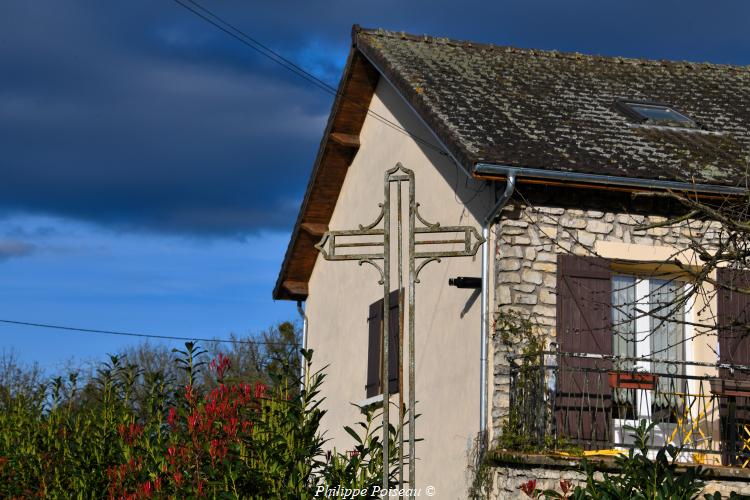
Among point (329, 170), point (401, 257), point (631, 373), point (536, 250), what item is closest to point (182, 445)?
point (401, 257)

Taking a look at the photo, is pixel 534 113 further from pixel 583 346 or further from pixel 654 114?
pixel 583 346

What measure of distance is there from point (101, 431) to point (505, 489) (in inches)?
136

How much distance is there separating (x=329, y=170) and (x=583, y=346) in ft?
19.9

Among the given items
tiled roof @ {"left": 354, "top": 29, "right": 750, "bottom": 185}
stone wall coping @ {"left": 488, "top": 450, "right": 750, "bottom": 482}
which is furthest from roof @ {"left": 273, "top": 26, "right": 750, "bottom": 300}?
stone wall coping @ {"left": 488, "top": 450, "right": 750, "bottom": 482}

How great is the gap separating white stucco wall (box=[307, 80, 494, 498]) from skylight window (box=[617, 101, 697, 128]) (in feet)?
6.92

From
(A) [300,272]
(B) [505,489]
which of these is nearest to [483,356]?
(B) [505,489]

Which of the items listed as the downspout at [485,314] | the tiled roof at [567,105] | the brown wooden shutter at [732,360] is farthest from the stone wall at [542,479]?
the tiled roof at [567,105]

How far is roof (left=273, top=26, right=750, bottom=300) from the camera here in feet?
32.8

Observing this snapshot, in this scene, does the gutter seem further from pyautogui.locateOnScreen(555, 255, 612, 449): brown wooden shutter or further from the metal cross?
the metal cross

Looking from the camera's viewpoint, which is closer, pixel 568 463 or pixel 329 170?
pixel 568 463

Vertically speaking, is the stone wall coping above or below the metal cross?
below

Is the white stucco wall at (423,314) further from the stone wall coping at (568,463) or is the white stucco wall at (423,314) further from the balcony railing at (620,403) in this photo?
the stone wall coping at (568,463)

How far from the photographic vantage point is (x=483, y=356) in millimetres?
9891

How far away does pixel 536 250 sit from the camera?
996 cm
